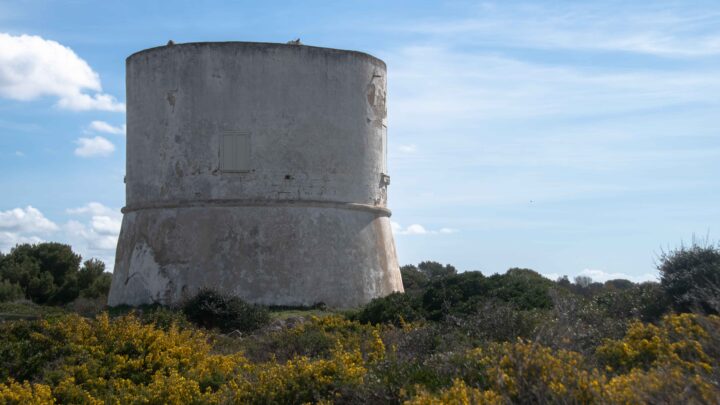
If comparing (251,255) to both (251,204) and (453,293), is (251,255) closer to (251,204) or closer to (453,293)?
(251,204)

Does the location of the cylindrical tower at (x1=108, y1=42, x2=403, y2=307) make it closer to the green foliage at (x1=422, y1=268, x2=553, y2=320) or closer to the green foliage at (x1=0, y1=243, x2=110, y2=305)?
the green foliage at (x1=422, y1=268, x2=553, y2=320)

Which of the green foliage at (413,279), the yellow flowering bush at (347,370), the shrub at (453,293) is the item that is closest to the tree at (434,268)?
the green foliage at (413,279)

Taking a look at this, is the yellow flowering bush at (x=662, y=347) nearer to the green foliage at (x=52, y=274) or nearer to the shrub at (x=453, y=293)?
the shrub at (x=453, y=293)

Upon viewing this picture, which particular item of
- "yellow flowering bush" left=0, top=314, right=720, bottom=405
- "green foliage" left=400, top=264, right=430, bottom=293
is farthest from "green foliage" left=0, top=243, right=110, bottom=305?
"yellow flowering bush" left=0, top=314, right=720, bottom=405

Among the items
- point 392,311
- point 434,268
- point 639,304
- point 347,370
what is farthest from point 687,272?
point 434,268

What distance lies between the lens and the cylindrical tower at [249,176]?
19672 millimetres

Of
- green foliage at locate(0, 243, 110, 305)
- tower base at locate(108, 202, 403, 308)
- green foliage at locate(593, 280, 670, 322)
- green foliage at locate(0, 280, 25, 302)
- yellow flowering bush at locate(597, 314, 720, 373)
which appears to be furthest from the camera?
green foliage at locate(0, 243, 110, 305)

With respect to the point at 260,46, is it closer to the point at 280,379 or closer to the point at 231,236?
the point at 231,236

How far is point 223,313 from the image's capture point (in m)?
16.4

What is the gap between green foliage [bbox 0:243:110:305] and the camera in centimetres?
2652

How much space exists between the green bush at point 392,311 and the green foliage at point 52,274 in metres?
12.8

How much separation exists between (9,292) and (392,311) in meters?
13.3

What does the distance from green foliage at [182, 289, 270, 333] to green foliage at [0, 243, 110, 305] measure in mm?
10559

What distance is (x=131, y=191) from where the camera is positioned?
21.3 meters
